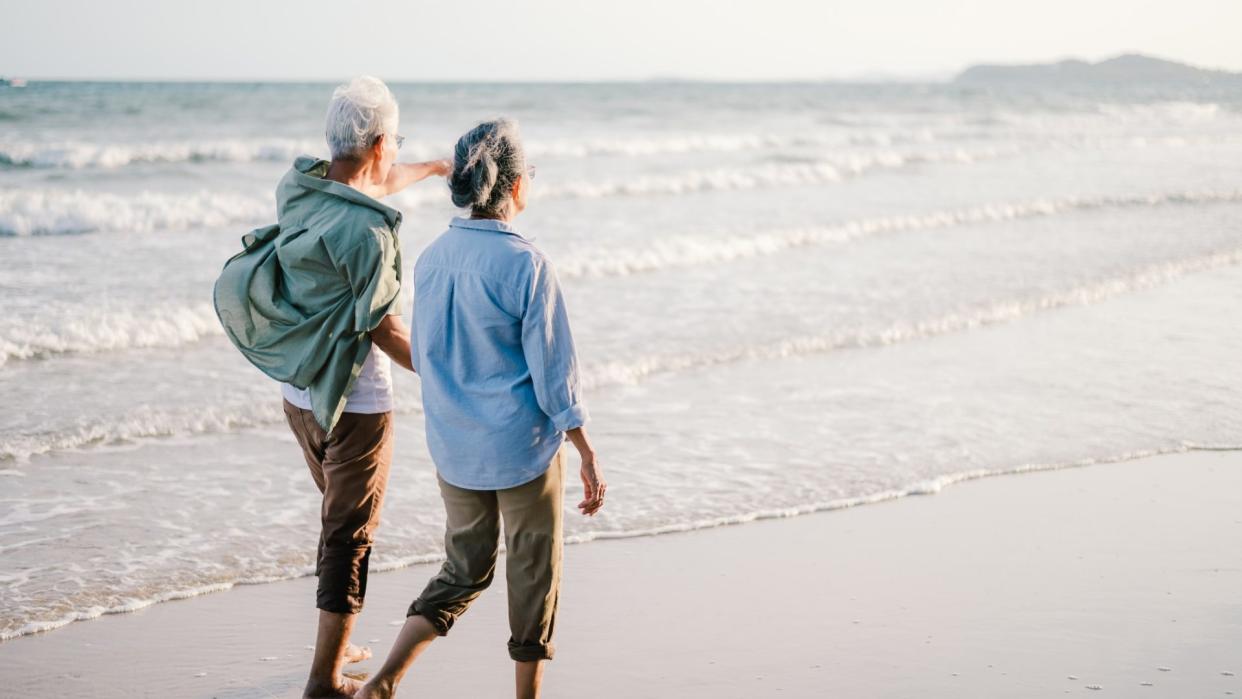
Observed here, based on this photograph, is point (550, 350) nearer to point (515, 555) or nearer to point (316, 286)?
point (515, 555)

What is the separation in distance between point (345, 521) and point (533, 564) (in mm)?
621

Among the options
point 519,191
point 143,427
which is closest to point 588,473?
point 519,191

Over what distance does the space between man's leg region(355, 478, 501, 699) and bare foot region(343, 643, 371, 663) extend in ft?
2.08

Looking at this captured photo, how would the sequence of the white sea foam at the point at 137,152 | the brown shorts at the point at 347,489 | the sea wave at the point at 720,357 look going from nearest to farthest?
the brown shorts at the point at 347,489 < the sea wave at the point at 720,357 < the white sea foam at the point at 137,152

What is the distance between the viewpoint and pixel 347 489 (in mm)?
3264

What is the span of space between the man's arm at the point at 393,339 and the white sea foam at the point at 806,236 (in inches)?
315

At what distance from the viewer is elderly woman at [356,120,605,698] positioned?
2795 mm

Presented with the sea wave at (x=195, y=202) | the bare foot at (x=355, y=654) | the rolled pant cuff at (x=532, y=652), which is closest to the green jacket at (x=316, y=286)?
the rolled pant cuff at (x=532, y=652)

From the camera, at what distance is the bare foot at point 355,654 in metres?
3.74

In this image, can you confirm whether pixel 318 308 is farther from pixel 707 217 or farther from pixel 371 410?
pixel 707 217

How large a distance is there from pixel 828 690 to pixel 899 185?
18.4 meters

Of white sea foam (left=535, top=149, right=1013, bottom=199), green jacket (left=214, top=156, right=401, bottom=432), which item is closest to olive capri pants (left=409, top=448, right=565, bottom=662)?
green jacket (left=214, top=156, right=401, bottom=432)

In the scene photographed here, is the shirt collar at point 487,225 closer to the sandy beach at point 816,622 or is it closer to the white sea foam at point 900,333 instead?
the sandy beach at point 816,622

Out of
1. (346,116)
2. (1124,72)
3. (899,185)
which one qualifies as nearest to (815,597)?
(346,116)
